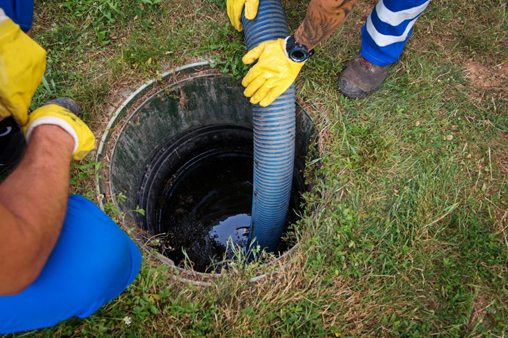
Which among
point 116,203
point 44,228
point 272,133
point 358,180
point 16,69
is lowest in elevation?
point 358,180

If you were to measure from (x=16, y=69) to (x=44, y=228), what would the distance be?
653mm

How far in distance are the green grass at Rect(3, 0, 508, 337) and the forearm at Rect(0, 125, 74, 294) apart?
66 cm

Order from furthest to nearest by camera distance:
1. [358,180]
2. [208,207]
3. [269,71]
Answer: [208,207]
[358,180]
[269,71]

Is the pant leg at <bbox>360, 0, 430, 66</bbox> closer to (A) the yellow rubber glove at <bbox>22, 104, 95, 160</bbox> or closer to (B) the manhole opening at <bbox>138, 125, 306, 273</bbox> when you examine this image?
(B) the manhole opening at <bbox>138, 125, 306, 273</bbox>

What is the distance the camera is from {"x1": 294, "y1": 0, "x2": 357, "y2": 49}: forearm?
5.19ft

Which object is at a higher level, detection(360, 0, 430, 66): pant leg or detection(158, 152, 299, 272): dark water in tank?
detection(360, 0, 430, 66): pant leg

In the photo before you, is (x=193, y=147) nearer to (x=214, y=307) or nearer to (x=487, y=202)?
(x=214, y=307)

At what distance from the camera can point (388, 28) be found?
6.47ft

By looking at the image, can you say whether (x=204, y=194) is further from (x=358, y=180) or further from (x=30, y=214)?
(x=30, y=214)

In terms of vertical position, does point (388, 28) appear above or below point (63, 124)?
below

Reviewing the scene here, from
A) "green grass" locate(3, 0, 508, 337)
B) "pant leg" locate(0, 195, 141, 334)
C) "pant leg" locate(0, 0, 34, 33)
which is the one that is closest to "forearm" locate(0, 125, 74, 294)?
"pant leg" locate(0, 195, 141, 334)

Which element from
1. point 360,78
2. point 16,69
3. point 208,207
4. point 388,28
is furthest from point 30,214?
point 208,207

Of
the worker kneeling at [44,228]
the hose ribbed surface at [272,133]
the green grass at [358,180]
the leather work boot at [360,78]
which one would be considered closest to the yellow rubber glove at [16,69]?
the worker kneeling at [44,228]

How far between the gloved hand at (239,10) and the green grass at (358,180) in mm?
119
